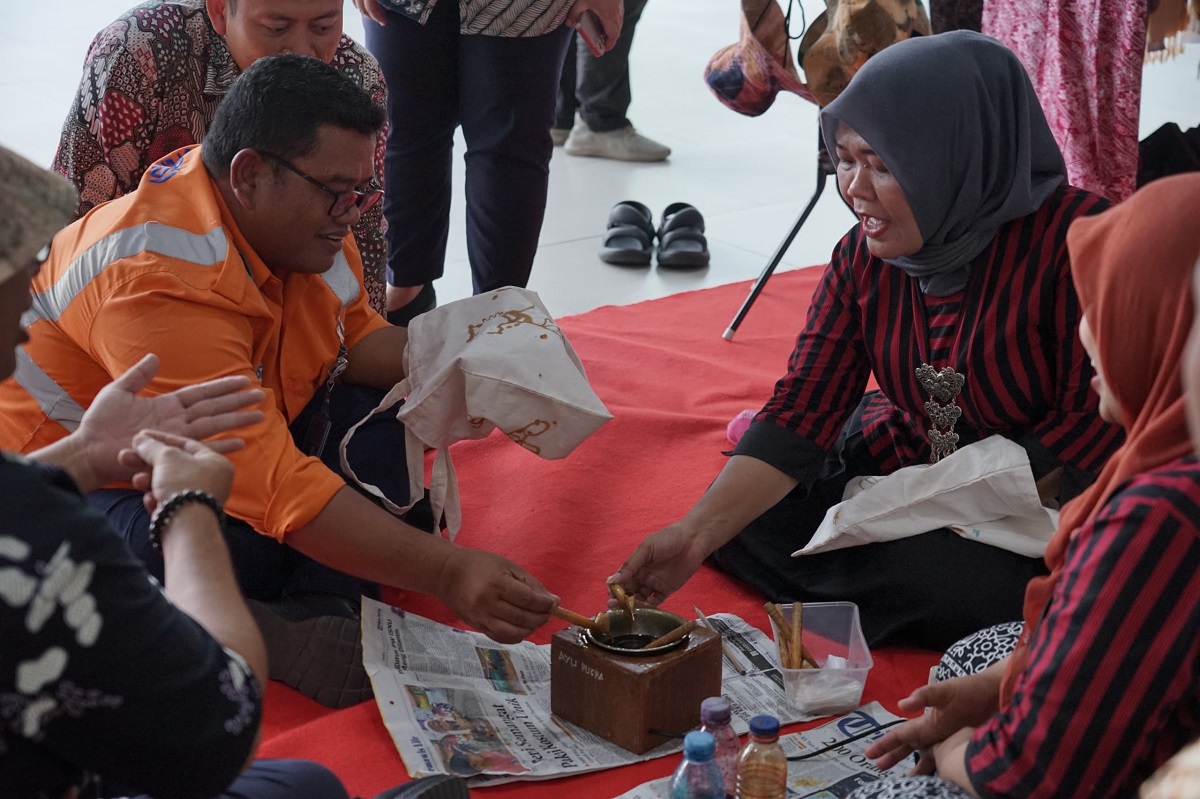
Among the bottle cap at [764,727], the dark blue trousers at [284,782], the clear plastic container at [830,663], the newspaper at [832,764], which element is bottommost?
the newspaper at [832,764]

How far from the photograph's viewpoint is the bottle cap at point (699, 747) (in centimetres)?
155

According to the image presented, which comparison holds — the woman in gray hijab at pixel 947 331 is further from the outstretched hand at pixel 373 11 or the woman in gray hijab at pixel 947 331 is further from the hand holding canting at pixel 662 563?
the outstretched hand at pixel 373 11

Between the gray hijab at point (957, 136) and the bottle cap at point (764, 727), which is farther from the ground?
the gray hijab at point (957, 136)

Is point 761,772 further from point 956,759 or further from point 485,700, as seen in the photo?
point 485,700

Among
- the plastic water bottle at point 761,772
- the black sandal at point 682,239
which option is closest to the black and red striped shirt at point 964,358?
the plastic water bottle at point 761,772

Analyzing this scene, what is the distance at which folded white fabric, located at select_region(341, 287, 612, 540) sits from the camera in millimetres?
2082

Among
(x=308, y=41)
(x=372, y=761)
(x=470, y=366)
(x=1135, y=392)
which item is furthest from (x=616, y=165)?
(x=1135, y=392)

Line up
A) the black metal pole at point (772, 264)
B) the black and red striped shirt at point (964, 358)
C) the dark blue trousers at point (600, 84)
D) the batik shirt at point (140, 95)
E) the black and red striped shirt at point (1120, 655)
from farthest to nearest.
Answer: the dark blue trousers at point (600, 84), the black metal pole at point (772, 264), the batik shirt at point (140, 95), the black and red striped shirt at point (964, 358), the black and red striped shirt at point (1120, 655)

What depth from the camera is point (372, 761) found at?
Result: 1.83 m

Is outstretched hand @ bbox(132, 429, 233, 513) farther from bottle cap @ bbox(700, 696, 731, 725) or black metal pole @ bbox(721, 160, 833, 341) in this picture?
black metal pole @ bbox(721, 160, 833, 341)

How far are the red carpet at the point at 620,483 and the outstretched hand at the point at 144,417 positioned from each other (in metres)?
0.61

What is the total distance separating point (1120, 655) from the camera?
3.80ft

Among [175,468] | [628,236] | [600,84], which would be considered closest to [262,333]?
[175,468]

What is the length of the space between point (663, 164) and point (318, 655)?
3652 millimetres
